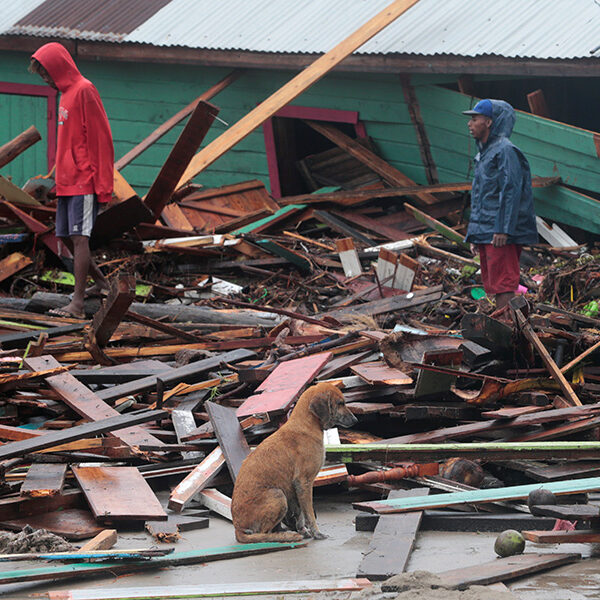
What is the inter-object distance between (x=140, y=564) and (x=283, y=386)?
7.48 feet

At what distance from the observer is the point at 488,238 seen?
9.10 meters

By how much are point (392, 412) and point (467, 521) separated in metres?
1.64

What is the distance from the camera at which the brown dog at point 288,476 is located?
15.9 ft

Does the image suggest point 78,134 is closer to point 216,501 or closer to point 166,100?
point 216,501

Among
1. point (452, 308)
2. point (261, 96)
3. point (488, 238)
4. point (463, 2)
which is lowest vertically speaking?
point (452, 308)

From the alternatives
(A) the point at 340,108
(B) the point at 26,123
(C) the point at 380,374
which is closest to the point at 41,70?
(C) the point at 380,374

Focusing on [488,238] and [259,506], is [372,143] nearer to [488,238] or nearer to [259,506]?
[488,238]

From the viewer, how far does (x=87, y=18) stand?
16.1m

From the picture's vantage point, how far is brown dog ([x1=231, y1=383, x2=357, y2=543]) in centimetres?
485

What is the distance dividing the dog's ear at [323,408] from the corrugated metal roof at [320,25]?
342 inches

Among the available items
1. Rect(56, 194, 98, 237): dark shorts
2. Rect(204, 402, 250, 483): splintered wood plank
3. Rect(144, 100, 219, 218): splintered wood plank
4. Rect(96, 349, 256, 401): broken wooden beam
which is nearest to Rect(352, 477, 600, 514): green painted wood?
Rect(204, 402, 250, 483): splintered wood plank

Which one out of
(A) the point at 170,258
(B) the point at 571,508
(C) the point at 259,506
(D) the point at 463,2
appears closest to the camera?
(B) the point at 571,508

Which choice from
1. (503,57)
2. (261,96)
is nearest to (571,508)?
(503,57)

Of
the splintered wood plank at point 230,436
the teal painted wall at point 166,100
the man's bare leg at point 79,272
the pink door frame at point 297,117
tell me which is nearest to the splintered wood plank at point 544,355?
the splintered wood plank at point 230,436
